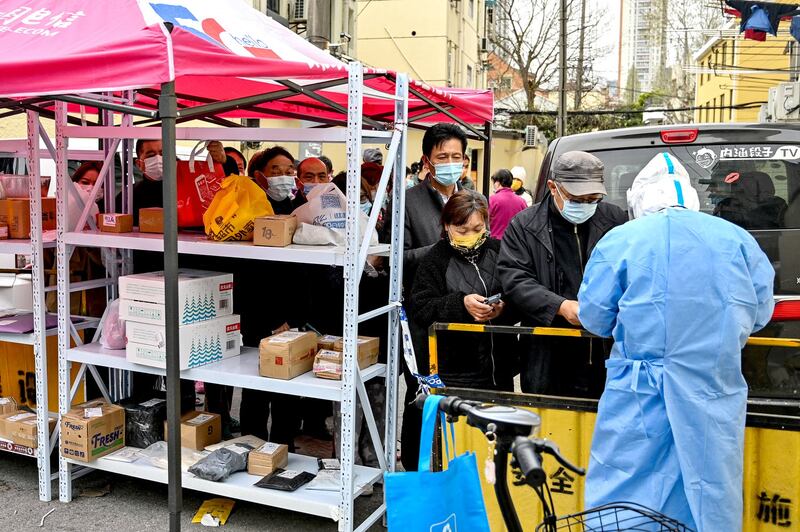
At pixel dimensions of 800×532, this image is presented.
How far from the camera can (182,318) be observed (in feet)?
14.1

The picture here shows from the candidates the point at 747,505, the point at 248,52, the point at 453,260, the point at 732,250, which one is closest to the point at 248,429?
the point at 453,260

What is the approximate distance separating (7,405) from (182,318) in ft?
6.06

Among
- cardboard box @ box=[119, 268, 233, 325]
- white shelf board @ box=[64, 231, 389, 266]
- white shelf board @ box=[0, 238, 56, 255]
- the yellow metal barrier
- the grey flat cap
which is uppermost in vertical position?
the grey flat cap

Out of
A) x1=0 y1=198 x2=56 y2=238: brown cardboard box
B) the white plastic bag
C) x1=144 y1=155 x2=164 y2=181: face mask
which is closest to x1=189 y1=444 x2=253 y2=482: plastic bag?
the white plastic bag

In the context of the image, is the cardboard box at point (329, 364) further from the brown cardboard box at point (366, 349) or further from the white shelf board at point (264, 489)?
the white shelf board at point (264, 489)

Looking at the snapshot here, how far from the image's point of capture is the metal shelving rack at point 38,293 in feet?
15.1

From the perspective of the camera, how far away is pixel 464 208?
4043 mm

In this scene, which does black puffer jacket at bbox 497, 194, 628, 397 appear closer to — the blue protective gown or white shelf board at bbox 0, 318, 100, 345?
the blue protective gown

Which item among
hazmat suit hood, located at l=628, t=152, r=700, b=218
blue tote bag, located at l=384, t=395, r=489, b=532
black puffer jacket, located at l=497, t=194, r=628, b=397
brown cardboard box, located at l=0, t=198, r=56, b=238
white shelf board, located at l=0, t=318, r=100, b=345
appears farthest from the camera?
brown cardboard box, located at l=0, t=198, r=56, b=238

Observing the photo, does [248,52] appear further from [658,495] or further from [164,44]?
[658,495]

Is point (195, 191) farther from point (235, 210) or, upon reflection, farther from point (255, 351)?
point (255, 351)

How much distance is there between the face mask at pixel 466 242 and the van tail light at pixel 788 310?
1622mm

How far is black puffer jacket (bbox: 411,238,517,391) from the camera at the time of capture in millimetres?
4016

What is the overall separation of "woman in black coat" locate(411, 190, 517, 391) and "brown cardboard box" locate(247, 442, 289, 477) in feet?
3.79
